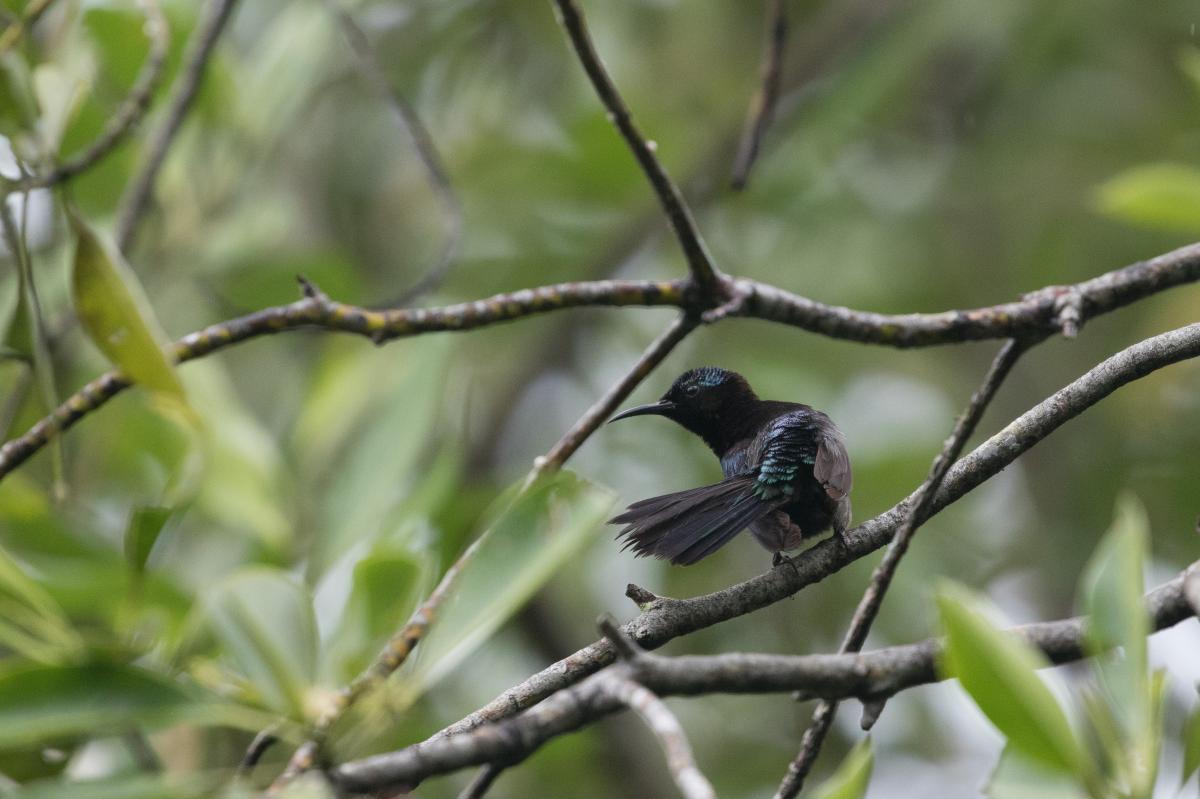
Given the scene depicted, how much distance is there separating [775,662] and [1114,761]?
1.32ft

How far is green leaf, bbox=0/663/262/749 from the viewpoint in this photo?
4.49ft

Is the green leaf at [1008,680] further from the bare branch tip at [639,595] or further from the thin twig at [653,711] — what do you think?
the bare branch tip at [639,595]

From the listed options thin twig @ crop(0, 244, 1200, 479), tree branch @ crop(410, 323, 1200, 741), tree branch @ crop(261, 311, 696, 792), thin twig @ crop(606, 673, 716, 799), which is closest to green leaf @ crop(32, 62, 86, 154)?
thin twig @ crop(0, 244, 1200, 479)

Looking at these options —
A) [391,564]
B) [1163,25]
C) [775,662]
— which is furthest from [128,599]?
[1163,25]

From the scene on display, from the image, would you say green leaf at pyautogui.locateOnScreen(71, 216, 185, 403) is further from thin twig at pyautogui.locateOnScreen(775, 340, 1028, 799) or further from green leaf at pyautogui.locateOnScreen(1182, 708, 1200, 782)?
green leaf at pyautogui.locateOnScreen(1182, 708, 1200, 782)

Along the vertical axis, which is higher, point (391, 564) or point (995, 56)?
point (995, 56)

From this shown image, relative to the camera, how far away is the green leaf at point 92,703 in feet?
4.49

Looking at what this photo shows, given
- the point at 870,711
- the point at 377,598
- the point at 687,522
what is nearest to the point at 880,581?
the point at 870,711

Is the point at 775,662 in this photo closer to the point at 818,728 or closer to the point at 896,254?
the point at 818,728

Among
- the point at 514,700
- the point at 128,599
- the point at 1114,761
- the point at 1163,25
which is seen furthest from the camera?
the point at 1163,25

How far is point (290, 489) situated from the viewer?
3750mm

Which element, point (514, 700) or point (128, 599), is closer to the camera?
point (128, 599)

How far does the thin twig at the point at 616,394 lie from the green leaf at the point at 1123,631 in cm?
115

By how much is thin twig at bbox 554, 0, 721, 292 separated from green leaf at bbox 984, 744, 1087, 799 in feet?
4.11
